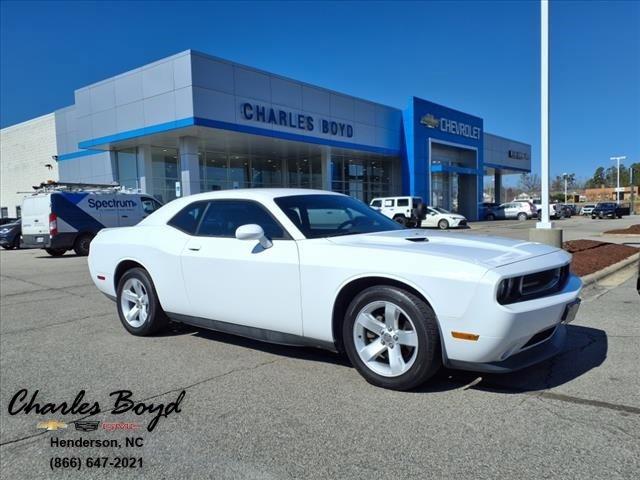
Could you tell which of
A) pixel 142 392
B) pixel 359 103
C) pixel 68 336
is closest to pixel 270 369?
pixel 142 392

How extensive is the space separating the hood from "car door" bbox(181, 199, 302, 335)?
0.49 metres

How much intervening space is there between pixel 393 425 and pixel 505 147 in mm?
52337

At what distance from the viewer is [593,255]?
10539mm

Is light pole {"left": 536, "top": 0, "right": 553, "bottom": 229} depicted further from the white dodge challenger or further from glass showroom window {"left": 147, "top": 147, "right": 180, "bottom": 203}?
glass showroom window {"left": 147, "top": 147, "right": 180, "bottom": 203}

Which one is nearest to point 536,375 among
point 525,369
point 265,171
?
point 525,369

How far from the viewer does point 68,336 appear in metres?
5.45

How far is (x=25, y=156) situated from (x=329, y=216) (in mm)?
41431

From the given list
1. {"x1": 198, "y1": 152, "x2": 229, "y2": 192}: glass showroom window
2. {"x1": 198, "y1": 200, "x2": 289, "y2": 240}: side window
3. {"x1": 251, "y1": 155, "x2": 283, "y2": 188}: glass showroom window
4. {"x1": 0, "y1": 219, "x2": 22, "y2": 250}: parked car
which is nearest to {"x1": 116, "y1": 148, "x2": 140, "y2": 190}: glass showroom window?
{"x1": 198, "y1": 152, "x2": 229, "y2": 192}: glass showroom window

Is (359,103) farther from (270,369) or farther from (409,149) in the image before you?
(270,369)

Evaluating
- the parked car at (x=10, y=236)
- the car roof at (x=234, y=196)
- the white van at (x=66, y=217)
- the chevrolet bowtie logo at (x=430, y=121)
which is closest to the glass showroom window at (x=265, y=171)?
the chevrolet bowtie logo at (x=430, y=121)

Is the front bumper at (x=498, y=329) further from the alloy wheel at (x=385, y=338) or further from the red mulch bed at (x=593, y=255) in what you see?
the red mulch bed at (x=593, y=255)

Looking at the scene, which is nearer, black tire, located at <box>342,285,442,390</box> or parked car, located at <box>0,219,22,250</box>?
black tire, located at <box>342,285,442,390</box>

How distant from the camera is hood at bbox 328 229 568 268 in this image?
344 centimetres

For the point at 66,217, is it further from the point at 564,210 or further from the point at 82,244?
the point at 564,210
